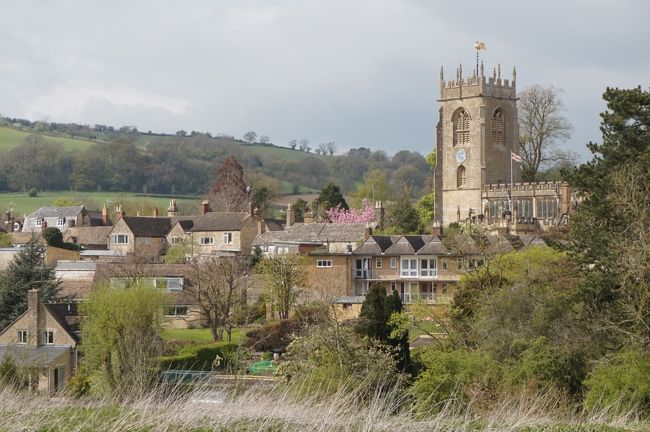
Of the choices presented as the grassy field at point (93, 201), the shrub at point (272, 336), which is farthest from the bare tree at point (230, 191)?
the shrub at point (272, 336)

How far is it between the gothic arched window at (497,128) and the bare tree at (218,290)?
24.8 m

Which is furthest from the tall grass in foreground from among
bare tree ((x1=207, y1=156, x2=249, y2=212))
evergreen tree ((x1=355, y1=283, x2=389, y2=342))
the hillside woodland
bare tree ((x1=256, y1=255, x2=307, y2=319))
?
the hillside woodland

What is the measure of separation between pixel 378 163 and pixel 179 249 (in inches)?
4870

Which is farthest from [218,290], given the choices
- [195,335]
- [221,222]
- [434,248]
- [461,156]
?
[461,156]

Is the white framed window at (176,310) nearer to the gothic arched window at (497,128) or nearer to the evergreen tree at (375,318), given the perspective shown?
the evergreen tree at (375,318)

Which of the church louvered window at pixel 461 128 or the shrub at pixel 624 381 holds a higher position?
the church louvered window at pixel 461 128

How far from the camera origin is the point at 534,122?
83438 millimetres

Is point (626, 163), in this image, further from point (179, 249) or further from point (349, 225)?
point (179, 249)

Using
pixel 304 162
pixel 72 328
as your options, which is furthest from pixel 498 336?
pixel 304 162

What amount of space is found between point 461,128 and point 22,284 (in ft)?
111

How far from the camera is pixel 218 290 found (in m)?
53.8

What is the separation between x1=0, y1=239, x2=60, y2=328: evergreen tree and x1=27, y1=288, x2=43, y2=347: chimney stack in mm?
3073

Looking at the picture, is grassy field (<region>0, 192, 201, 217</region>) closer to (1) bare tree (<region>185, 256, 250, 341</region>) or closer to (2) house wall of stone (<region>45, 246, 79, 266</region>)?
(2) house wall of stone (<region>45, 246, 79, 266</region>)

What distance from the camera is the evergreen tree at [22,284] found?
5344cm
